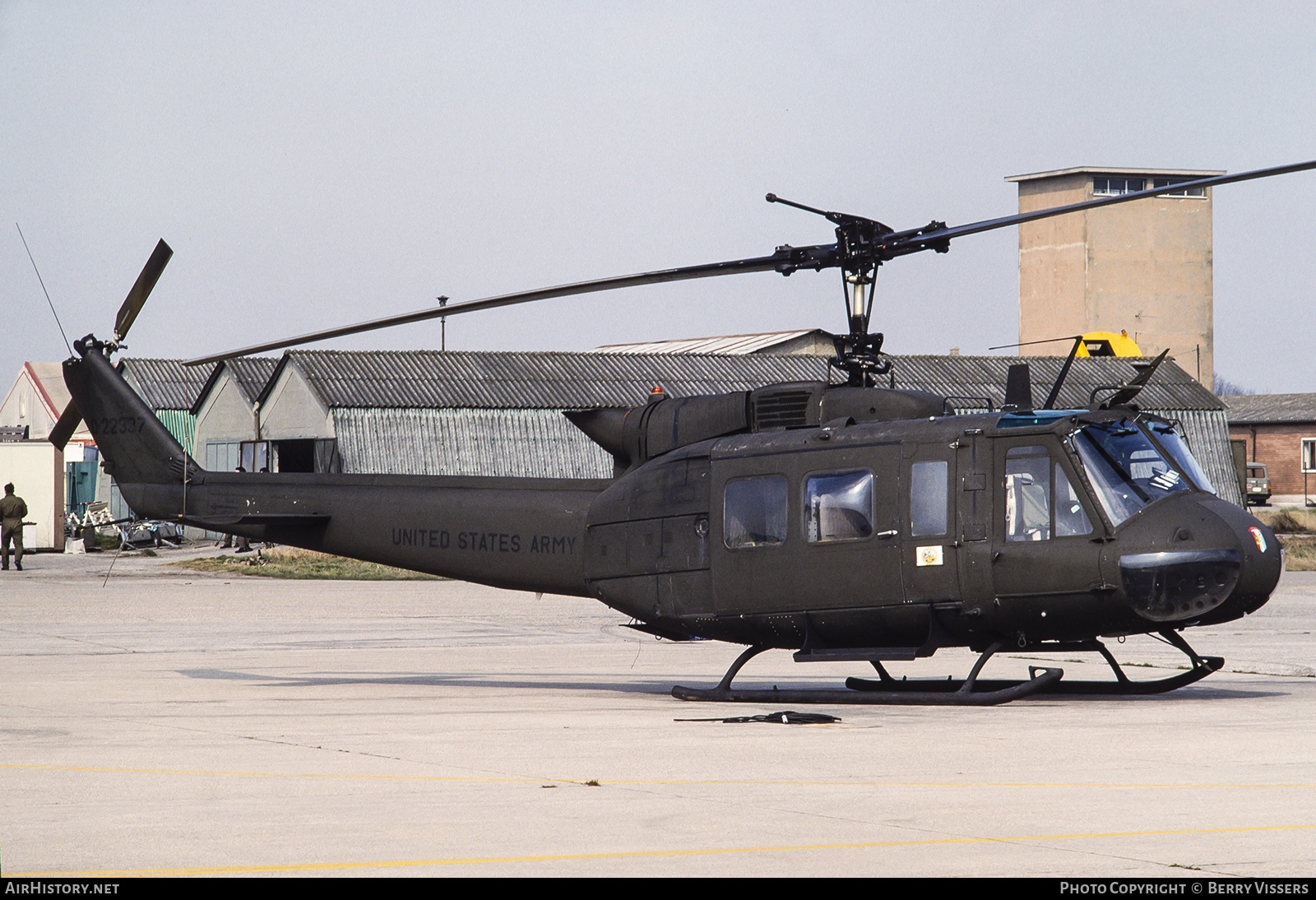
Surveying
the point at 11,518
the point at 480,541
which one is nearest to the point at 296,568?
the point at 11,518

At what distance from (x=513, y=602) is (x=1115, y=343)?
1875 inches

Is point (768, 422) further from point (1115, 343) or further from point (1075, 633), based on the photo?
point (1115, 343)

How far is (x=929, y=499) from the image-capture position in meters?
12.3

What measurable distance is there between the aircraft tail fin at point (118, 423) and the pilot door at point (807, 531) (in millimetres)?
6232

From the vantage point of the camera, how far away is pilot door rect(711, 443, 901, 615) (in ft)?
40.9

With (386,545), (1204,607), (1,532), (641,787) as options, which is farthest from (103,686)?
(1,532)

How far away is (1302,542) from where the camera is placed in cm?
4506

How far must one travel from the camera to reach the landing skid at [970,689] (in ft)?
39.8

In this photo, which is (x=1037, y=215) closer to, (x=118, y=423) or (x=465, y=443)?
(x=118, y=423)

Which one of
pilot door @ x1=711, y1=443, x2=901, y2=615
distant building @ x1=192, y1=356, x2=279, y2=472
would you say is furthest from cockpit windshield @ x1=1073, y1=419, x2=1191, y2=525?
distant building @ x1=192, y1=356, x2=279, y2=472

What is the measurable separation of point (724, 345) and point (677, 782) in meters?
60.9

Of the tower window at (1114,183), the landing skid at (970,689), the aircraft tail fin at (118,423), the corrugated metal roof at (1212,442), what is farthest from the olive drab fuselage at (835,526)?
the tower window at (1114,183)

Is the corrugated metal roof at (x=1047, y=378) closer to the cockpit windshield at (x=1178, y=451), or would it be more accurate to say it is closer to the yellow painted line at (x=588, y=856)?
the cockpit windshield at (x=1178, y=451)

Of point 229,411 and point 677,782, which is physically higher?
point 229,411
